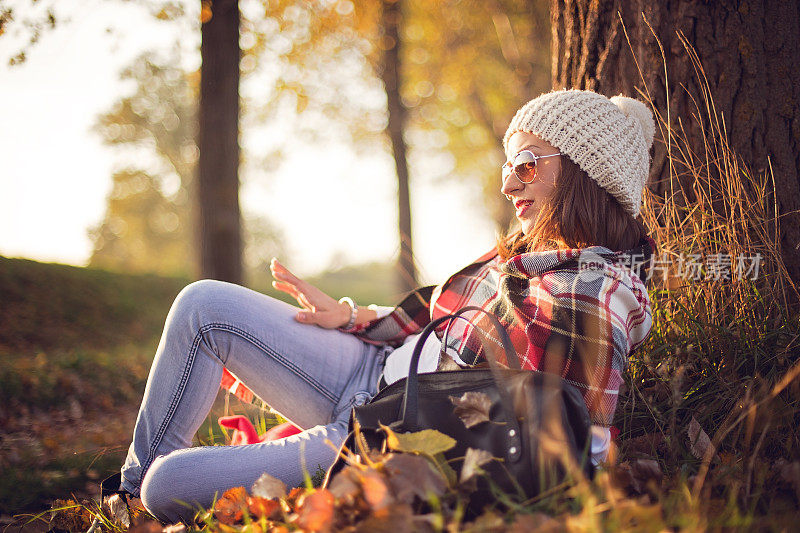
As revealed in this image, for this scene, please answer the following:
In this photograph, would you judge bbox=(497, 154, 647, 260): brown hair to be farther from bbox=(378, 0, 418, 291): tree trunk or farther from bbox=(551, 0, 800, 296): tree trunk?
bbox=(378, 0, 418, 291): tree trunk

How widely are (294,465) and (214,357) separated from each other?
→ 1.72ft

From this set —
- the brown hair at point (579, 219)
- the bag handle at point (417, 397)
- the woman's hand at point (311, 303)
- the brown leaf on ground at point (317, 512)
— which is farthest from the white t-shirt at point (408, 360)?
the brown leaf on ground at point (317, 512)

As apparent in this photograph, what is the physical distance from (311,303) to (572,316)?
111cm

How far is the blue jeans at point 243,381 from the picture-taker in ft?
6.26

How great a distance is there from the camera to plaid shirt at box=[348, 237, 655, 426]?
6.10 feet

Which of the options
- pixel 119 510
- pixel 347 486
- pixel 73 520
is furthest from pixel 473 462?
pixel 73 520

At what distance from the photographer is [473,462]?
1.43m

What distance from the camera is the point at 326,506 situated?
4.31 ft

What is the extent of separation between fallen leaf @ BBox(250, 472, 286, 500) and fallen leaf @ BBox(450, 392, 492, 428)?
1.90 feet

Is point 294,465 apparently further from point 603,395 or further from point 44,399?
point 44,399

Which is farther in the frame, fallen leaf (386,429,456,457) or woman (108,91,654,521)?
woman (108,91,654,521)

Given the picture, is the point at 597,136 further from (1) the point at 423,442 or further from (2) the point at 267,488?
(2) the point at 267,488

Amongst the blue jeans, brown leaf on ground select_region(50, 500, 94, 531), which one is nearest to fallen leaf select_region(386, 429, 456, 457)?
the blue jeans

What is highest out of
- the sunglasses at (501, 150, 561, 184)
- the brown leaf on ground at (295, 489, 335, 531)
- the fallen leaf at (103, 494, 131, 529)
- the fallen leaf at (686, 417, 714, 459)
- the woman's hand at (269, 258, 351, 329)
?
the sunglasses at (501, 150, 561, 184)
